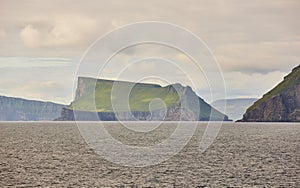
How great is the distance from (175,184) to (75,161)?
147 ft

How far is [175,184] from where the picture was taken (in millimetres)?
83375

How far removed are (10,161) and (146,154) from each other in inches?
1582

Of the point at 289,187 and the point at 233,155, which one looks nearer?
the point at 289,187

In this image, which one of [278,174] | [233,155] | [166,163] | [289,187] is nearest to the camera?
[289,187]

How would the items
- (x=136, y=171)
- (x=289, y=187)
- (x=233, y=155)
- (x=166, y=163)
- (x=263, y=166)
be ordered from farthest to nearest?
(x=233, y=155)
(x=166, y=163)
(x=263, y=166)
(x=136, y=171)
(x=289, y=187)

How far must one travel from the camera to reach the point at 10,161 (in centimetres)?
12019

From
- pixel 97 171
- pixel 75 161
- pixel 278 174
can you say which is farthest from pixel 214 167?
pixel 75 161

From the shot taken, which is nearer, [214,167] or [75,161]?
[214,167]

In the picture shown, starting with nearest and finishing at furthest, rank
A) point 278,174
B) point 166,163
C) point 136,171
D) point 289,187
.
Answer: point 289,187
point 278,174
point 136,171
point 166,163

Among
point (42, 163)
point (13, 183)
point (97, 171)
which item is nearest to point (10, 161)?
point (42, 163)

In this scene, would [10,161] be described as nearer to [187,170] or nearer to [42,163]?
[42,163]

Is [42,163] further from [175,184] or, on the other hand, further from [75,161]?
[175,184]

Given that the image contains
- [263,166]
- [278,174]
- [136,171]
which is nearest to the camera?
[278,174]

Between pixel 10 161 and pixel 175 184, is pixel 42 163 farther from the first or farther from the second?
pixel 175 184
